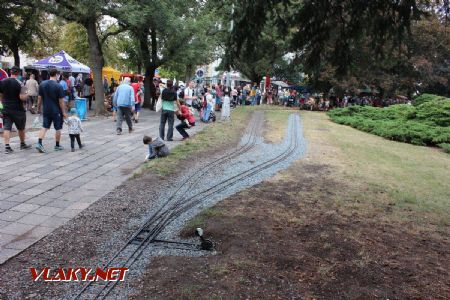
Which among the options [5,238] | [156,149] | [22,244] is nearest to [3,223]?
[5,238]

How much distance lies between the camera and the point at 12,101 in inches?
371

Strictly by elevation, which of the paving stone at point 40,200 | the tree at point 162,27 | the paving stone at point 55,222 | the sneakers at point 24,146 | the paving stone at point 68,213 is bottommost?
the paving stone at point 55,222

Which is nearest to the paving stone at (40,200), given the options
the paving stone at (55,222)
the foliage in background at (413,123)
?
the paving stone at (55,222)

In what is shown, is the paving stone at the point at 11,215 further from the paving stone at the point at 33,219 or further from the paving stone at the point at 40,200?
the paving stone at the point at 40,200

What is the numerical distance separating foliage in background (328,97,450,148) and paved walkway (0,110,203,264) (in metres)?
11.5

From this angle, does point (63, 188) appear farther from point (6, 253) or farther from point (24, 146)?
point (24, 146)

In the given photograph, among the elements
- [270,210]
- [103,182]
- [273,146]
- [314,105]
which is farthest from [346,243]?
[314,105]

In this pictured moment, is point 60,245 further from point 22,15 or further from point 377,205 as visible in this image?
point 22,15

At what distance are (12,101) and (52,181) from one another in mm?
3232

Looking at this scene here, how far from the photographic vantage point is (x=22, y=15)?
975 inches

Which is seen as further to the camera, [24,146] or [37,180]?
[24,146]

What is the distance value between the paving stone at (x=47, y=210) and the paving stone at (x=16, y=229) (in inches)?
18.3

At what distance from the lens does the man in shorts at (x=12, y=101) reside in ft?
30.5

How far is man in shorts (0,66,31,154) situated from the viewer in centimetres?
930
